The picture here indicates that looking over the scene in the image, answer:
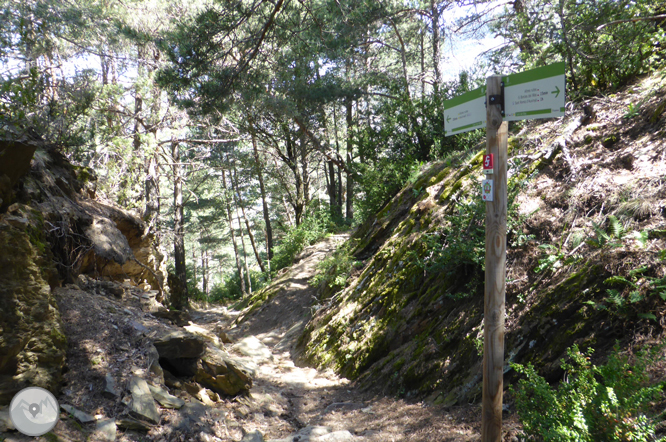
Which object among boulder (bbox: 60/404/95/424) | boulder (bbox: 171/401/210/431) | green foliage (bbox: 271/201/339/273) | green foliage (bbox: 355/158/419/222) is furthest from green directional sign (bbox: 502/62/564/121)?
green foliage (bbox: 271/201/339/273)

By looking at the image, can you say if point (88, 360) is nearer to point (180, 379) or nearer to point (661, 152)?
point (180, 379)

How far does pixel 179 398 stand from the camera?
4059 mm

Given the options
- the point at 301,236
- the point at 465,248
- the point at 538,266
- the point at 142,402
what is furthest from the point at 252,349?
the point at 301,236

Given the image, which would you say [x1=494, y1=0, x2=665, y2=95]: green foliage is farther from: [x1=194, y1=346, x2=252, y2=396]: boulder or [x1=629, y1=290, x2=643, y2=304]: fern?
[x1=194, y1=346, x2=252, y2=396]: boulder

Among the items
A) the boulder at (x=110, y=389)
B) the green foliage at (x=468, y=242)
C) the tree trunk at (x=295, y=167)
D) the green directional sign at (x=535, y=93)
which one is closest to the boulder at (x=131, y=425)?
the boulder at (x=110, y=389)

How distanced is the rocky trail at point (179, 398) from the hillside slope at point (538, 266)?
0.51 metres

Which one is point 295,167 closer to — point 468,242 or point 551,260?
point 468,242

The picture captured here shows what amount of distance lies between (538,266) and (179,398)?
4.41 meters

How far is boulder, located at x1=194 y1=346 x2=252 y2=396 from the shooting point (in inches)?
188

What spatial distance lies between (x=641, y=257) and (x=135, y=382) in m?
5.14

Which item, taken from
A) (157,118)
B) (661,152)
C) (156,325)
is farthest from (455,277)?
(157,118)

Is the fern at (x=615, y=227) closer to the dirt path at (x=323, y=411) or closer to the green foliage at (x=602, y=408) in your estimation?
the green foliage at (x=602, y=408)

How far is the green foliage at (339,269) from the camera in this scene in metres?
8.53

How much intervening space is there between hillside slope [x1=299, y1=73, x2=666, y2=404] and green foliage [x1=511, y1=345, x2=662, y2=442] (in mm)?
689
